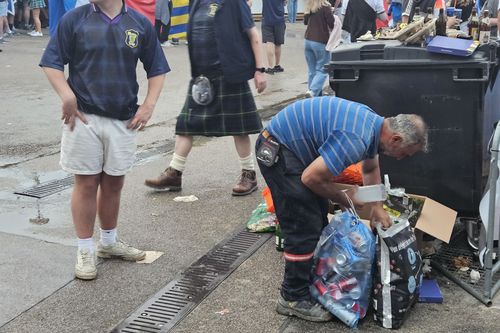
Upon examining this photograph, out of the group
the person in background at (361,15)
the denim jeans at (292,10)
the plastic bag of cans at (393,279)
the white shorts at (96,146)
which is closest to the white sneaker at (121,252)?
the white shorts at (96,146)

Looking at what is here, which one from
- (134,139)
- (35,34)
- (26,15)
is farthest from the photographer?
(26,15)

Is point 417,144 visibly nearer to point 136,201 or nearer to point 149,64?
point 149,64

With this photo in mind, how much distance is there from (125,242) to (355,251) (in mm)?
1706

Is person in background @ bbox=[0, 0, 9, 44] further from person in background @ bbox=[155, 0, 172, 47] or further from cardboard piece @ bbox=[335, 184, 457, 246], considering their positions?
cardboard piece @ bbox=[335, 184, 457, 246]

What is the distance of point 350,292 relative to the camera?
11.6 feet

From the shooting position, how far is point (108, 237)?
14.0 feet

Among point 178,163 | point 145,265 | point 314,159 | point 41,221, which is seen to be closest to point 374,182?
point 314,159

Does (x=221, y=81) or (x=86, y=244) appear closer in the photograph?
(x=86, y=244)

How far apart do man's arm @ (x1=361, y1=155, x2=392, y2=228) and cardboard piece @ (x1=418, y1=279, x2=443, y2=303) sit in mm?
495

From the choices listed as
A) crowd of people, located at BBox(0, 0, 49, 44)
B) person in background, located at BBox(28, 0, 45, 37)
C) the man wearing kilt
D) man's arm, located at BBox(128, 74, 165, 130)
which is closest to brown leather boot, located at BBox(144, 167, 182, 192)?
the man wearing kilt

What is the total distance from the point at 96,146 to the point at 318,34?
558cm

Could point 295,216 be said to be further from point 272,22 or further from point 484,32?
point 272,22

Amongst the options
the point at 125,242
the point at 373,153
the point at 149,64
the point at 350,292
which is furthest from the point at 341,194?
the point at 125,242

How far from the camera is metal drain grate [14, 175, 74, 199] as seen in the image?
5590 mm
